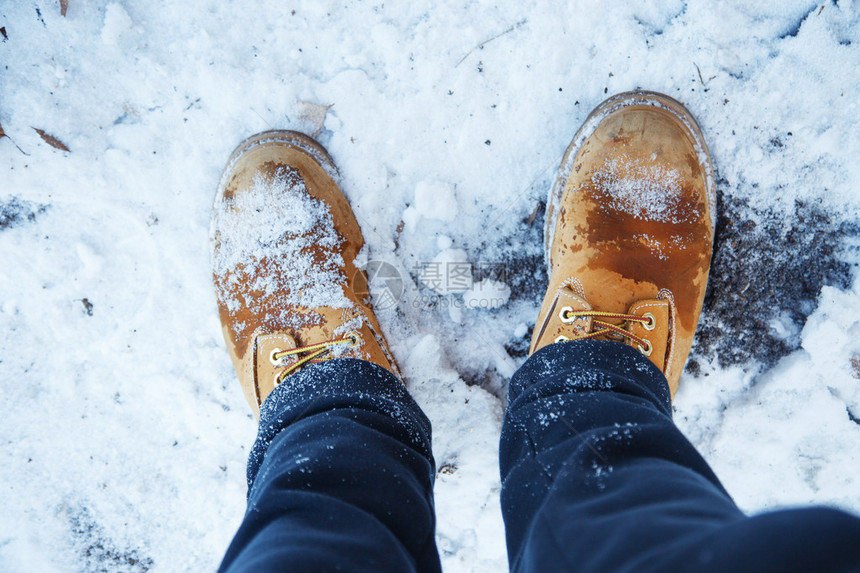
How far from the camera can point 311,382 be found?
3.33 ft

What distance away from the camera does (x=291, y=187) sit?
48.3 inches

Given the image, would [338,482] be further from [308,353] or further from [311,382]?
[308,353]

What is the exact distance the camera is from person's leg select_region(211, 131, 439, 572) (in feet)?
2.44

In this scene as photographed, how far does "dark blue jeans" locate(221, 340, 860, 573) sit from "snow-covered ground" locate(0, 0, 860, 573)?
382 mm

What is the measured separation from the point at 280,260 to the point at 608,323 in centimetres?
81

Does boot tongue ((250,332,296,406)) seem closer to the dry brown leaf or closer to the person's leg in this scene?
the person's leg

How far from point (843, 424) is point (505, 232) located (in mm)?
1021

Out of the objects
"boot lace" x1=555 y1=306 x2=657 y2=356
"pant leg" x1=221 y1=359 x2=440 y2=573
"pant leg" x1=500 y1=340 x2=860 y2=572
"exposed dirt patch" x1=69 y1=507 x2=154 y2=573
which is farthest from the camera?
"exposed dirt patch" x1=69 y1=507 x2=154 y2=573

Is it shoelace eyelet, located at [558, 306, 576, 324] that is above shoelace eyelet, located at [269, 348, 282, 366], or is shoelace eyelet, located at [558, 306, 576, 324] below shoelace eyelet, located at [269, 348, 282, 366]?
above

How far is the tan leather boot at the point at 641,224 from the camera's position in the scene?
1.16m

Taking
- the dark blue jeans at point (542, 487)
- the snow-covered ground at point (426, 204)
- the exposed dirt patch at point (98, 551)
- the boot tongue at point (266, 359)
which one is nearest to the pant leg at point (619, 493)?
the dark blue jeans at point (542, 487)

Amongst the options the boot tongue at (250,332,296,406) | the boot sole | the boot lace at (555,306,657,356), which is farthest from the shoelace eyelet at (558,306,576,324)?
the boot tongue at (250,332,296,406)

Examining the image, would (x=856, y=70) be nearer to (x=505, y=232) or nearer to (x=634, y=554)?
(x=505, y=232)

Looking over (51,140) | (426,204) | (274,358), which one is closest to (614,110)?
(426,204)
